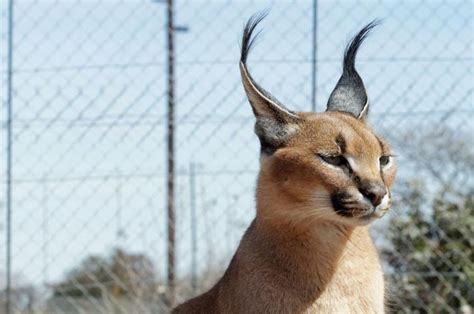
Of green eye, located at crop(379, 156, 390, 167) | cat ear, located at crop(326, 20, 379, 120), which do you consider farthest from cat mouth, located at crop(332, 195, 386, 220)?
cat ear, located at crop(326, 20, 379, 120)

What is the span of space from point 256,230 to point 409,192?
2.86 m

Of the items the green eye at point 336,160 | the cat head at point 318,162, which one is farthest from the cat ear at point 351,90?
the green eye at point 336,160

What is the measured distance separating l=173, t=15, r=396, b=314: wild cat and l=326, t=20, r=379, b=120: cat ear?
29 centimetres

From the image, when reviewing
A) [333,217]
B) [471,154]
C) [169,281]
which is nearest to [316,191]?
[333,217]

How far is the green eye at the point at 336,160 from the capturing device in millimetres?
4875

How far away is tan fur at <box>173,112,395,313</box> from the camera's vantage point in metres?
4.99

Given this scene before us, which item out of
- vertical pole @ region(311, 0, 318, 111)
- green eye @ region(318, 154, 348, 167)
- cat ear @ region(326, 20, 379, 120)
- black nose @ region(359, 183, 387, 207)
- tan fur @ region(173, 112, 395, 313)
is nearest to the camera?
black nose @ region(359, 183, 387, 207)

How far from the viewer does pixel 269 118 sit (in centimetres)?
513

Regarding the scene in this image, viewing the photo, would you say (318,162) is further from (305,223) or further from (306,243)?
(306,243)

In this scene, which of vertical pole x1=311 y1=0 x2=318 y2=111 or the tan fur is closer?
the tan fur

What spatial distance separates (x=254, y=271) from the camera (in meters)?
5.21

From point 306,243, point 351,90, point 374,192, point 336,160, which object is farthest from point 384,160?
point 351,90

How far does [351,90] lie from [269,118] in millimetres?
760

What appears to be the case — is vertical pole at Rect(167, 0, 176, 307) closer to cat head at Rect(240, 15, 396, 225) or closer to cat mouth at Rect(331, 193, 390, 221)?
cat head at Rect(240, 15, 396, 225)
